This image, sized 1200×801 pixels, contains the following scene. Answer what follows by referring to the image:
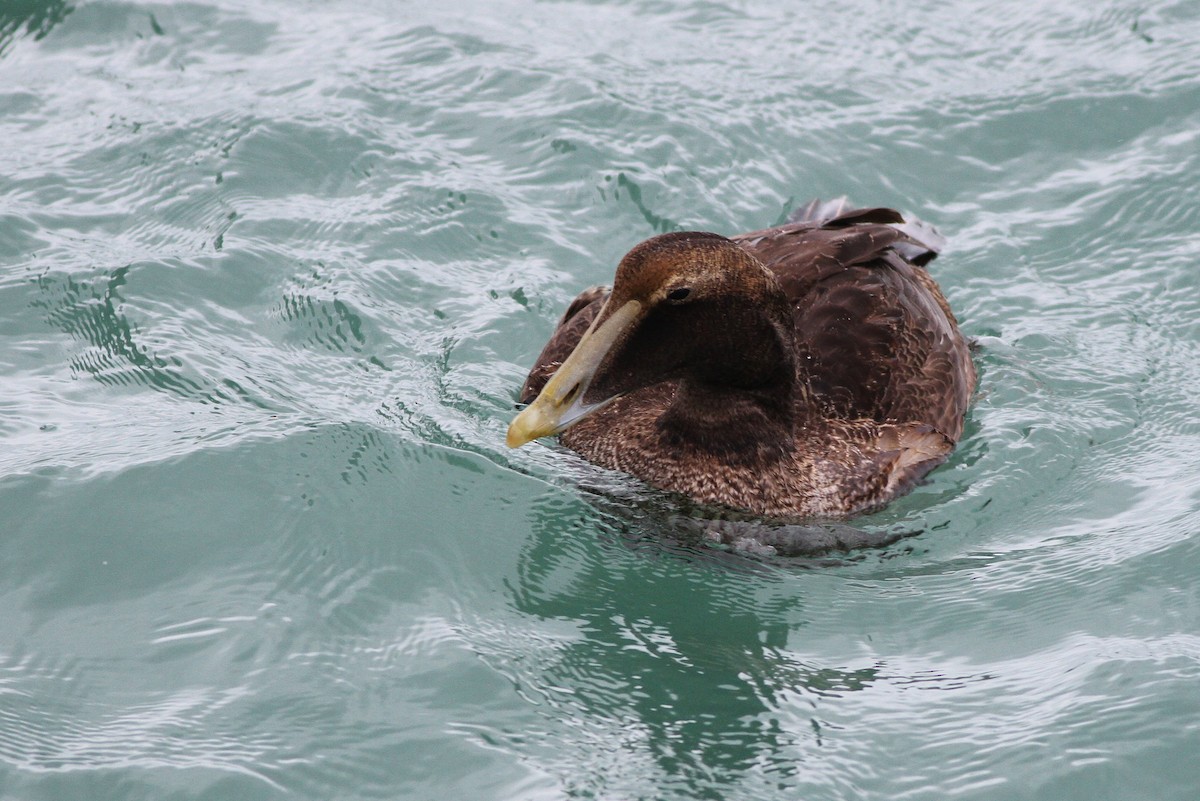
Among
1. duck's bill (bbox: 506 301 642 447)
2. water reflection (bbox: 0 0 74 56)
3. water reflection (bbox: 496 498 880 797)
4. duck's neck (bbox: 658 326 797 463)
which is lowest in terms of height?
water reflection (bbox: 496 498 880 797)

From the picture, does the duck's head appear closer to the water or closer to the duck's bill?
the duck's bill

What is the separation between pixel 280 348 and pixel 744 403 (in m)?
2.45

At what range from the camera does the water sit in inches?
197

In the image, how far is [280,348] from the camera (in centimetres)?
727

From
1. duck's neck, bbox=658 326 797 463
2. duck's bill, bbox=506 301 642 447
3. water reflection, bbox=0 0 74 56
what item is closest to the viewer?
duck's bill, bbox=506 301 642 447

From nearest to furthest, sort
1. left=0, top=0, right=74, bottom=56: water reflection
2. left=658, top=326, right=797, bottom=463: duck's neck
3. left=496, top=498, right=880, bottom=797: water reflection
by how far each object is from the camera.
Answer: left=496, top=498, right=880, bottom=797: water reflection < left=658, top=326, right=797, bottom=463: duck's neck < left=0, top=0, right=74, bottom=56: water reflection

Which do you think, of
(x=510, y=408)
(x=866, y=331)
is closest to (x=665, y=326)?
(x=866, y=331)

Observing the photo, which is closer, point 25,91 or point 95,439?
point 95,439

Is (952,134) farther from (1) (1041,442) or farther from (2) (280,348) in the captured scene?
(2) (280,348)

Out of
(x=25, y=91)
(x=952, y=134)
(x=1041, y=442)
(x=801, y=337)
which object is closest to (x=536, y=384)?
(x=801, y=337)

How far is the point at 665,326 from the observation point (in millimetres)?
5793

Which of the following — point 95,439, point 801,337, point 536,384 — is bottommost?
point 95,439

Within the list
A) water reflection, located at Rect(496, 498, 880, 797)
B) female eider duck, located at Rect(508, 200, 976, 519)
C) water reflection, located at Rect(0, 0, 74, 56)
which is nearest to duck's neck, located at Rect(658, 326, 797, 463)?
female eider duck, located at Rect(508, 200, 976, 519)

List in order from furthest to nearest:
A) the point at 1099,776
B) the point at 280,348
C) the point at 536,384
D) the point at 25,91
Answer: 1. the point at 25,91
2. the point at 280,348
3. the point at 536,384
4. the point at 1099,776
